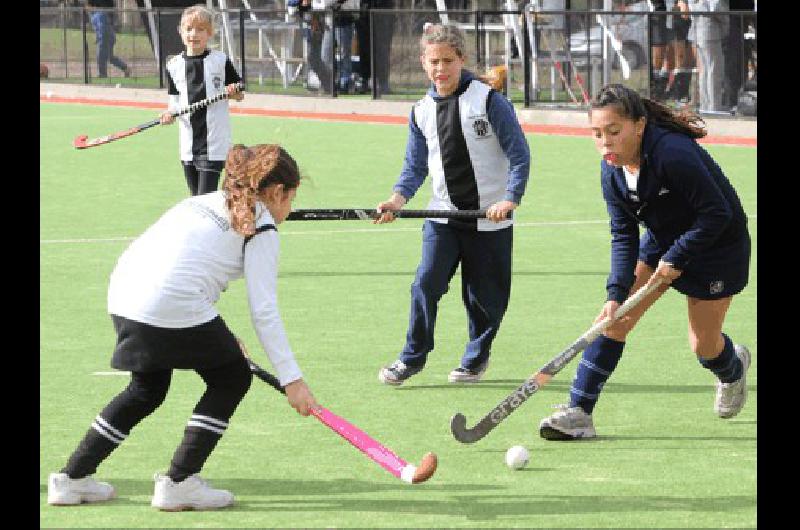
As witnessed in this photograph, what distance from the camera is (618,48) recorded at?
75.5 feet

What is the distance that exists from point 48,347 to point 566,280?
3.72 meters

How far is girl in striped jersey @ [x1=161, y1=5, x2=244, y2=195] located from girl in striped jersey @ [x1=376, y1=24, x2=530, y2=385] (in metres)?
3.47

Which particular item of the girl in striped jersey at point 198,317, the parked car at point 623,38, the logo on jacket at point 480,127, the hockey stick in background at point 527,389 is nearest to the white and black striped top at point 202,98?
the logo on jacket at point 480,127

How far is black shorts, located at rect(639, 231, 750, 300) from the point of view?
751 cm

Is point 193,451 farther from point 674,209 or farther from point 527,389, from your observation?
point 674,209

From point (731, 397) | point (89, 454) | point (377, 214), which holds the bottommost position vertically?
point (731, 397)

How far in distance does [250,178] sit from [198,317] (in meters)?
0.51

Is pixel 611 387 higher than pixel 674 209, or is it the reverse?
pixel 674 209

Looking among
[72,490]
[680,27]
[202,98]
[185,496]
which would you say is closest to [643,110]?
[185,496]

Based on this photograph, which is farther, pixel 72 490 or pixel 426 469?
pixel 72 490

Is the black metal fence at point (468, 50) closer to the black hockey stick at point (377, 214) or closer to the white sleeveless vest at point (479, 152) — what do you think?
the white sleeveless vest at point (479, 152)

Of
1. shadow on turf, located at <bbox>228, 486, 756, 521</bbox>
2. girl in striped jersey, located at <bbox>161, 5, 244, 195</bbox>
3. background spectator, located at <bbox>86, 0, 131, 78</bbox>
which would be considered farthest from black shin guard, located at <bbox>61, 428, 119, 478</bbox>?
background spectator, located at <bbox>86, 0, 131, 78</bbox>

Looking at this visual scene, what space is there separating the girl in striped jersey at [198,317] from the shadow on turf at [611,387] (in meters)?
2.38
